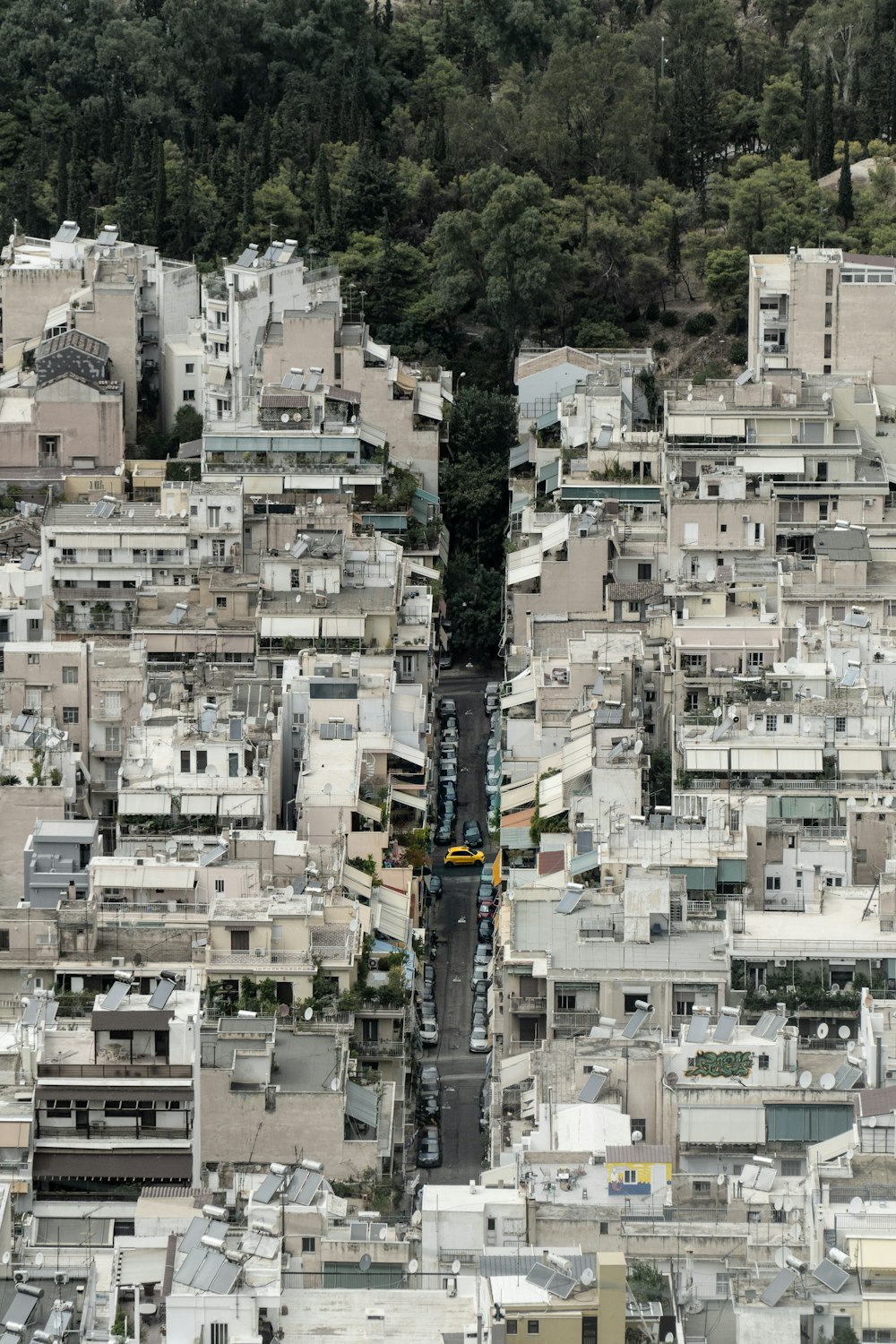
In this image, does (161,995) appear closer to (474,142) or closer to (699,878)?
(699,878)

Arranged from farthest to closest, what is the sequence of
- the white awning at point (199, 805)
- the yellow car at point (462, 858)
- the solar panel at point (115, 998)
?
1. the yellow car at point (462, 858)
2. the white awning at point (199, 805)
3. the solar panel at point (115, 998)

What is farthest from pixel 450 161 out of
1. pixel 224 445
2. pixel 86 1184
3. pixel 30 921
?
pixel 86 1184

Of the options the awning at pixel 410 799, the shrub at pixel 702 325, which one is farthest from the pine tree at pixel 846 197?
the awning at pixel 410 799

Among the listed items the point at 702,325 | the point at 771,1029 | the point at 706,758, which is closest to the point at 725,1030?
the point at 771,1029

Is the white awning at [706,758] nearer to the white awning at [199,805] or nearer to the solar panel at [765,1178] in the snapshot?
the white awning at [199,805]

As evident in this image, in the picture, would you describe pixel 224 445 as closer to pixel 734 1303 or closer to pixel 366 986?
pixel 366 986

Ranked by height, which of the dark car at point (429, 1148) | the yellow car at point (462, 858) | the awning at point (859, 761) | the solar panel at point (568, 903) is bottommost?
the dark car at point (429, 1148)
